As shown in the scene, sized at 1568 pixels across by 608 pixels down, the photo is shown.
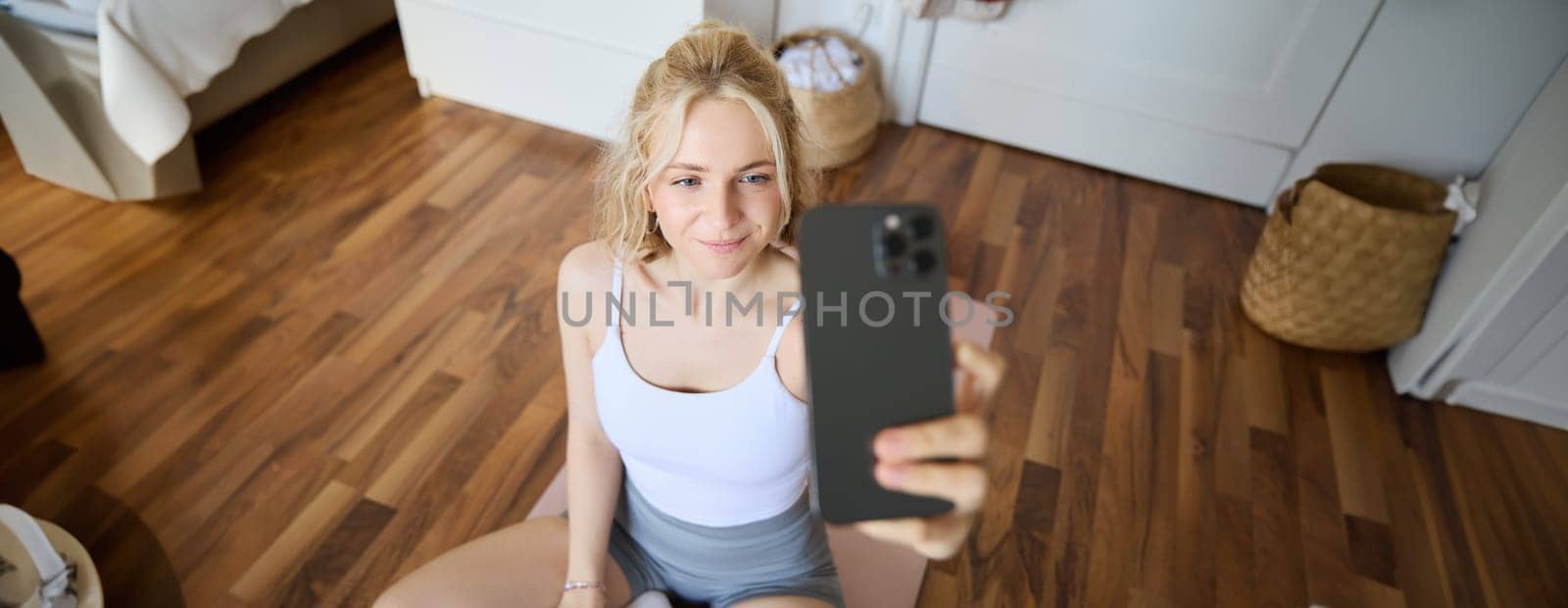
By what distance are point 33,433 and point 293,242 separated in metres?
0.60

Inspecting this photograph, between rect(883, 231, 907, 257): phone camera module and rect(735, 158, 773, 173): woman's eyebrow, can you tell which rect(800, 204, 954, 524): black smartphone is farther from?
rect(735, 158, 773, 173): woman's eyebrow

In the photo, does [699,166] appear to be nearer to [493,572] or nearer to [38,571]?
[493,572]

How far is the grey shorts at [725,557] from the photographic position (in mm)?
979

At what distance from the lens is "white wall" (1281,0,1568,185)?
1.85 metres

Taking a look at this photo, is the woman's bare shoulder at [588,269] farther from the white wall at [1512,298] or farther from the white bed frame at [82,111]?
the white wall at [1512,298]

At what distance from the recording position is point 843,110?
2191 millimetres

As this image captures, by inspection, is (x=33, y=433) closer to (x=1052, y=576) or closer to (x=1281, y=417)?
(x=1052, y=576)

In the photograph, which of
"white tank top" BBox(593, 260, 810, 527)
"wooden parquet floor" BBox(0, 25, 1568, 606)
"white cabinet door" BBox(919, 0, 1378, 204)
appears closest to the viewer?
"white tank top" BBox(593, 260, 810, 527)

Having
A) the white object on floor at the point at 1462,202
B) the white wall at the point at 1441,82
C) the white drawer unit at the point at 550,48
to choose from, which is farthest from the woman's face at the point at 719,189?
the white wall at the point at 1441,82

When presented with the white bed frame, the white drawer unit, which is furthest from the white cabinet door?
the white bed frame

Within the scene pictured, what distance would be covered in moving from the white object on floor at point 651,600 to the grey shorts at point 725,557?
0.02m

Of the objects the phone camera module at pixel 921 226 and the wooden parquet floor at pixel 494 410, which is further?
the wooden parquet floor at pixel 494 410

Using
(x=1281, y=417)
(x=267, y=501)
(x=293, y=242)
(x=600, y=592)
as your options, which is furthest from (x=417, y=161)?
(x=1281, y=417)

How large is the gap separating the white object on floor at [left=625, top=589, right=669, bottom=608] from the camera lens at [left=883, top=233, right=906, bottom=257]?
585 millimetres
